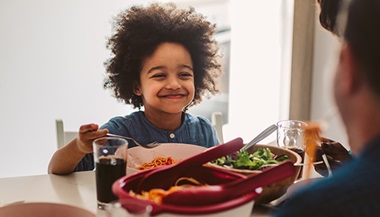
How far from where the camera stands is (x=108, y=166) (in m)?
1.08

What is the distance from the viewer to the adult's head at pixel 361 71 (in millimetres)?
598

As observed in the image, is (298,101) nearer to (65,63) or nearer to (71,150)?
(65,63)

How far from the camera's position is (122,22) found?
5.35 ft

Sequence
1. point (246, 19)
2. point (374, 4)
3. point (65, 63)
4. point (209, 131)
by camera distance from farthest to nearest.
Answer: point (246, 19)
point (65, 63)
point (209, 131)
point (374, 4)

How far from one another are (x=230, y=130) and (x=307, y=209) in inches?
94.4

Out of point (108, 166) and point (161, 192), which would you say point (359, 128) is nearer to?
A: point (161, 192)

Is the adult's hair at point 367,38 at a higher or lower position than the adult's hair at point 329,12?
lower

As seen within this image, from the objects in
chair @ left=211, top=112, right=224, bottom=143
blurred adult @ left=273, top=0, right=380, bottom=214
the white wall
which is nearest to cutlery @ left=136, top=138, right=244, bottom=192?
blurred adult @ left=273, top=0, right=380, bottom=214

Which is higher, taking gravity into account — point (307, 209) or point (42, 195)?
point (307, 209)

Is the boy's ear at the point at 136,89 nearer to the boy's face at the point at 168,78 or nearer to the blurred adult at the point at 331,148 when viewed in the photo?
the boy's face at the point at 168,78

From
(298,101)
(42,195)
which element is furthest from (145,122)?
(298,101)

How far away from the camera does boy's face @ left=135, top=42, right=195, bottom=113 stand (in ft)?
4.95

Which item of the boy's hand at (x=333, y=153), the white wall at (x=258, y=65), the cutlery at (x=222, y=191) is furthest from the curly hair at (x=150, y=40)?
the white wall at (x=258, y=65)

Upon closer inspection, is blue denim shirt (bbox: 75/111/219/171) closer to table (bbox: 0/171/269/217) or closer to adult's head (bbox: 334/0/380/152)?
table (bbox: 0/171/269/217)
